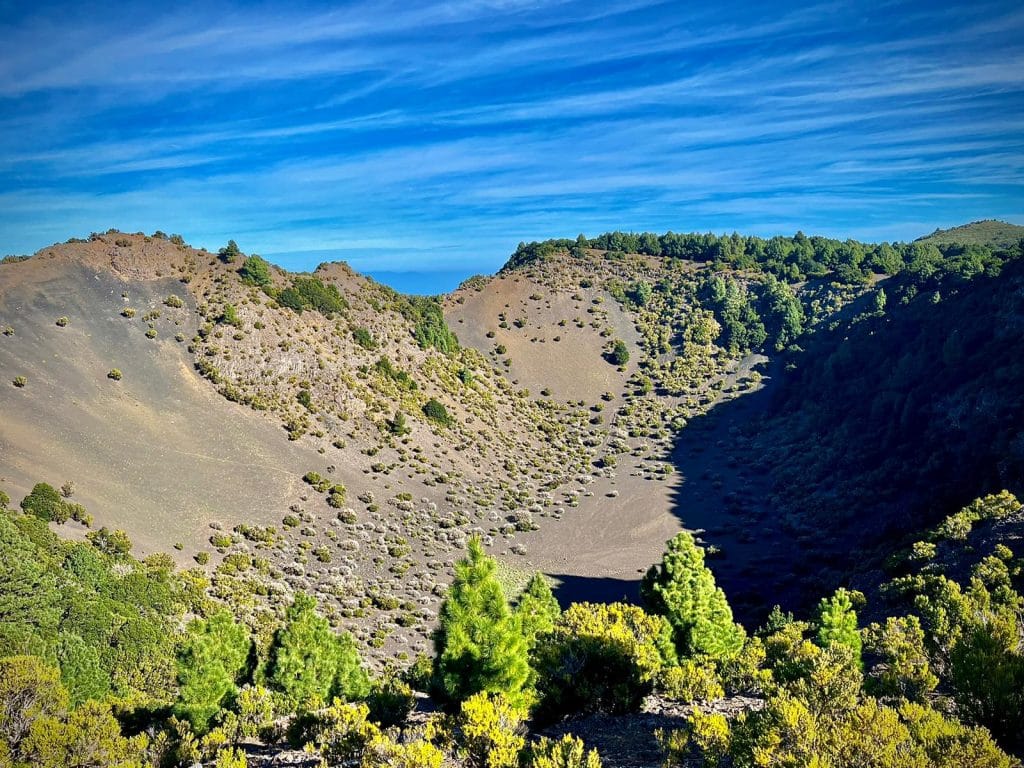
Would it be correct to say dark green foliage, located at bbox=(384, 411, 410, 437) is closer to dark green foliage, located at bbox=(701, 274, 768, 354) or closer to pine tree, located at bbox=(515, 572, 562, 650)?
pine tree, located at bbox=(515, 572, 562, 650)

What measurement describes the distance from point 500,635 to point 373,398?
52709 millimetres

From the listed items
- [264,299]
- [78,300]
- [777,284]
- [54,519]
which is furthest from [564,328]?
[54,519]

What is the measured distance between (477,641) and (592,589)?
32854 millimetres

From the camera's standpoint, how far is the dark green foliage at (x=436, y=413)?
6931 cm

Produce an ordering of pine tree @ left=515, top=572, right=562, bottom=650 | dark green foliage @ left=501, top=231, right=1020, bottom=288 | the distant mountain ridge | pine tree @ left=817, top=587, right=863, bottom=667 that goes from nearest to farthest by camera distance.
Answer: pine tree @ left=515, top=572, right=562, bottom=650 < pine tree @ left=817, top=587, right=863, bottom=667 < dark green foliage @ left=501, top=231, right=1020, bottom=288 < the distant mountain ridge

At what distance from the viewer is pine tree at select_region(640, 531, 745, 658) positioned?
24.3 m

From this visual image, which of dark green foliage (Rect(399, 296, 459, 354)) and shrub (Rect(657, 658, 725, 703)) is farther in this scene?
dark green foliage (Rect(399, 296, 459, 354))

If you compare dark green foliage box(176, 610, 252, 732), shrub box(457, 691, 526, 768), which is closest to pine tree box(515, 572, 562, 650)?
shrub box(457, 691, 526, 768)

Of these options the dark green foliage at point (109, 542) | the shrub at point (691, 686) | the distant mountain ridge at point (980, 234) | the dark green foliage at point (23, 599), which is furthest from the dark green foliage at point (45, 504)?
the distant mountain ridge at point (980, 234)

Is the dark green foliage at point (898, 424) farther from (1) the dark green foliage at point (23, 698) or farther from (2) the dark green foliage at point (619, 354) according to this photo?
(1) the dark green foliage at point (23, 698)

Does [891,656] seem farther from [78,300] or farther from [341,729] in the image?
[78,300]

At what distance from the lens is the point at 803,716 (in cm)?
1045

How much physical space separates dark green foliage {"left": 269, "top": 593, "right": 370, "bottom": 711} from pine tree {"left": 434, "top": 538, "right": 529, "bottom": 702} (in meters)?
7.79

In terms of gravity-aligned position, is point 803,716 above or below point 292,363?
below
